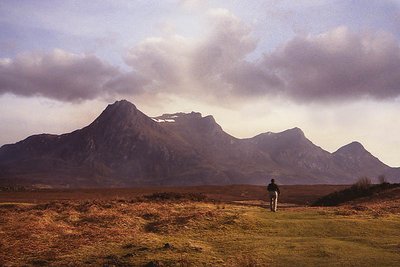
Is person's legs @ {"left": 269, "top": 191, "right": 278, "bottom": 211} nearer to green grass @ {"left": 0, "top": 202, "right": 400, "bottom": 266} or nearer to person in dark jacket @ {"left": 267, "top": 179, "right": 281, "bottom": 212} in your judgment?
person in dark jacket @ {"left": 267, "top": 179, "right": 281, "bottom": 212}

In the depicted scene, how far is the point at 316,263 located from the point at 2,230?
15.5 metres

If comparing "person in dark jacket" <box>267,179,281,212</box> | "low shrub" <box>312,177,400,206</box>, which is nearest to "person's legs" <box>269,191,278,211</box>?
"person in dark jacket" <box>267,179,281,212</box>

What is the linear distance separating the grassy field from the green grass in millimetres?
37

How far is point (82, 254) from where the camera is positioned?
17.4 m

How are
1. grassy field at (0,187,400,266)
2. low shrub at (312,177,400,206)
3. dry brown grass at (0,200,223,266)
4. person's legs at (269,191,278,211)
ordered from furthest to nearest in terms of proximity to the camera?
low shrub at (312,177,400,206) < person's legs at (269,191,278,211) < dry brown grass at (0,200,223,266) < grassy field at (0,187,400,266)

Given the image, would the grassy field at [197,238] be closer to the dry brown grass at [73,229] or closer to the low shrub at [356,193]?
the dry brown grass at [73,229]

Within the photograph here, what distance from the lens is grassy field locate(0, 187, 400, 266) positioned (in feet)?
53.6

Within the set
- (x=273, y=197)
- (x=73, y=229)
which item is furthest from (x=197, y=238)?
(x=273, y=197)

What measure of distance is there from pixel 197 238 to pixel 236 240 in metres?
2.02

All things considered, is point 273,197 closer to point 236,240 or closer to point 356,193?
point 236,240

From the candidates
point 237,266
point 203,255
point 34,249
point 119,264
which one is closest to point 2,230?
point 34,249

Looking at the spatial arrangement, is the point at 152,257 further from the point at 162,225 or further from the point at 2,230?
the point at 2,230

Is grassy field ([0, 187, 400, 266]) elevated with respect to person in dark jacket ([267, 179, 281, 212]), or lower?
lower

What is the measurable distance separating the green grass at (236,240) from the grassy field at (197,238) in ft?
0.12
